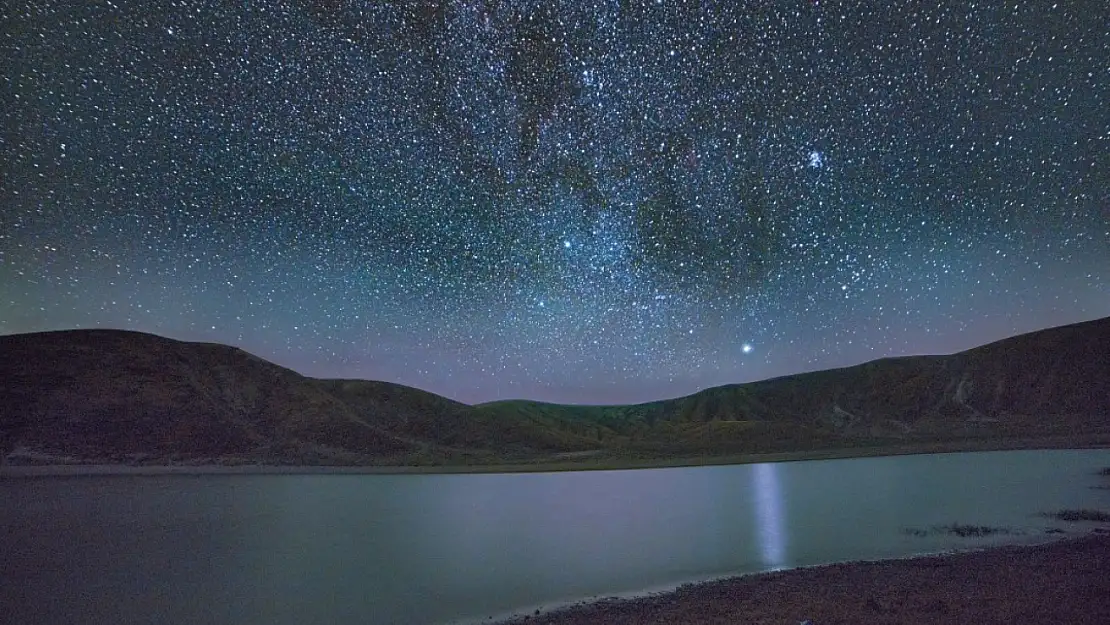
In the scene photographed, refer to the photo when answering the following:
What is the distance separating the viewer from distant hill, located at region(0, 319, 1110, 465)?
73.1m

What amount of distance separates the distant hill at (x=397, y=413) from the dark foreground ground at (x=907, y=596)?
230 ft

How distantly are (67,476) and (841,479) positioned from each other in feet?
220

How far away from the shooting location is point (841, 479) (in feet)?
137

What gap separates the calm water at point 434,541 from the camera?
12.9m

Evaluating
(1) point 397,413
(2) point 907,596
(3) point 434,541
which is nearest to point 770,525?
(3) point 434,541

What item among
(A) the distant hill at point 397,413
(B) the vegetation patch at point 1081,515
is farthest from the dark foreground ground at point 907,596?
(A) the distant hill at point 397,413

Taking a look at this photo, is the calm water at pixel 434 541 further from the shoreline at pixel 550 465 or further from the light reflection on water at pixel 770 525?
the shoreline at pixel 550 465

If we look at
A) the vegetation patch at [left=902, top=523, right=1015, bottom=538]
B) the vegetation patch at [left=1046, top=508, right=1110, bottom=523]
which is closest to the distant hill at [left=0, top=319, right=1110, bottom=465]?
the vegetation patch at [left=1046, top=508, right=1110, bottom=523]

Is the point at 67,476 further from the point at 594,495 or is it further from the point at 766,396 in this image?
the point at 766,396

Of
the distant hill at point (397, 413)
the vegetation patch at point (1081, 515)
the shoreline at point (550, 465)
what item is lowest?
the shoreline at point (550, 465)

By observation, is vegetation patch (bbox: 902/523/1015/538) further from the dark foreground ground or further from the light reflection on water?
the light reflection on water

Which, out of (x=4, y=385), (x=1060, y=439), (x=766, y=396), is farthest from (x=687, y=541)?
(x=766, y=396)

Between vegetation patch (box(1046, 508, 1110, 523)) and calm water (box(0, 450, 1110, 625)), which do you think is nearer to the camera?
calm water (box(0, 450, 1110, 625))

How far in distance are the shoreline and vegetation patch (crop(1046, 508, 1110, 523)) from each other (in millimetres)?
49520
